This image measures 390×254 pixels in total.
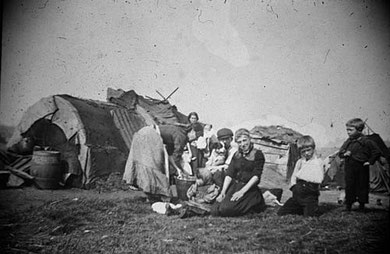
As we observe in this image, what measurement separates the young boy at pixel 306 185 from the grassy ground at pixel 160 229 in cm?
9

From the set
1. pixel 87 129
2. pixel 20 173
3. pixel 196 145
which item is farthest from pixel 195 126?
pixel 20 173

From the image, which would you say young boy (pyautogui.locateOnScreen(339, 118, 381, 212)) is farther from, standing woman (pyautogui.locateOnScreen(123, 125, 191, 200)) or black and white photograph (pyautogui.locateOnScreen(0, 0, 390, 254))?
standing woman (pyautogui.locateOnScreen(123, 125, 191, 200))

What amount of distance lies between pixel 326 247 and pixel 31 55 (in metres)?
4.18

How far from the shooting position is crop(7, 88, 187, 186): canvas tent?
4.30 m

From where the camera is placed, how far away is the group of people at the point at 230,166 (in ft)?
12.5

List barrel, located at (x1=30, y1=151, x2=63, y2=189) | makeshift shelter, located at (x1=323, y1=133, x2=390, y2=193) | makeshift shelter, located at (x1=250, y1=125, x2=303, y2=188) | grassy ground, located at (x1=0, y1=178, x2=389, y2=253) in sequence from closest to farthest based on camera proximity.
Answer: grassy ground, located at (x1=0, y1=178, x2=389, y2=253), makeshift shelter, located at (x1=323, y1=133, x2=390, y2=193), makeshift shelter, located at (x1=250, y1=125, x2=303, y2=188), barrel, located at (x1=30, y1=151, x2=63, y2=189)

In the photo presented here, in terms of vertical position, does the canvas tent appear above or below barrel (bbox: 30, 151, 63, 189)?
above

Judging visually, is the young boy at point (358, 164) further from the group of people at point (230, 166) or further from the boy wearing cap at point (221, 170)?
the boy wearing cap at point (221, 170)

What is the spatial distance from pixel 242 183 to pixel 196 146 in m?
0.69

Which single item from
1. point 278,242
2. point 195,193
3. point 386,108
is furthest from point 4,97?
point 386,108

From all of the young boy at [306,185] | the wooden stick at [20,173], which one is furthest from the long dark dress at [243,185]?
the wooden stick at [20,173]

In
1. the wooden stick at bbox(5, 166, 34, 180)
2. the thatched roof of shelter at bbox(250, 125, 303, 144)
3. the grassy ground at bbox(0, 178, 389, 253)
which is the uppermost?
the thatched roof of shelter at bbox(250, 125, 303, 144)

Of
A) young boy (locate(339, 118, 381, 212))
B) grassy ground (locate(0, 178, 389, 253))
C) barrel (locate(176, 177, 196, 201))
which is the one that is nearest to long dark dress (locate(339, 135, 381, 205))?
young boy (locate(339, 118, 381, 212))

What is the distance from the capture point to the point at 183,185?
13.0 ft
